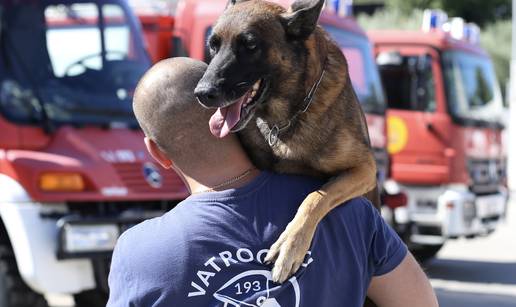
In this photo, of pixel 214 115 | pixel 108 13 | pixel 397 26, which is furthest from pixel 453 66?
pixel 397 26

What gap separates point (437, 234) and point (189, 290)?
7419mm

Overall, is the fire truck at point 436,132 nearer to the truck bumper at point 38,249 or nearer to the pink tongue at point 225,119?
the truck bumper at point 38,249

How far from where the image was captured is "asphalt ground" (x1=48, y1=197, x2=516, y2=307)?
7.80 meters

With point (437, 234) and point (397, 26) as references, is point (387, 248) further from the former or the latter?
point (397, 26)

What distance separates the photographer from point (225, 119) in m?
2.36

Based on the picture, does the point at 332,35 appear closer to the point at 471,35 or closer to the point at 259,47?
the point at 471,35

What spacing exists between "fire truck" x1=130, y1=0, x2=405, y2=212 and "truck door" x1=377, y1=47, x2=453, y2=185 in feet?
1.80

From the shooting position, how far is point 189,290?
1937mm

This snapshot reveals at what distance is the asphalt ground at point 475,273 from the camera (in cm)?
780

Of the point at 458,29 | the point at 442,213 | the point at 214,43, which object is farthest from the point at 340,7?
the point at 214,43

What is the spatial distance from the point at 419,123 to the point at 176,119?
742 cm

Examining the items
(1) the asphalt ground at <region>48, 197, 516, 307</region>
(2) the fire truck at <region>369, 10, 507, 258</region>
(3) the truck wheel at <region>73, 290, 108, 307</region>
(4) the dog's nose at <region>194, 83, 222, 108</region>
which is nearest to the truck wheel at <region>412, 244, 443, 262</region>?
(1) the asphalt ground at <region>48, 197, 516, 307</region>

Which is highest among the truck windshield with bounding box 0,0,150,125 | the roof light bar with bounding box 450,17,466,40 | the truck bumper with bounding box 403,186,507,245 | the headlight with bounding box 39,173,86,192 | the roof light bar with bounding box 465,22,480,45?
the truck windshield with bounding box 0,0,150,125

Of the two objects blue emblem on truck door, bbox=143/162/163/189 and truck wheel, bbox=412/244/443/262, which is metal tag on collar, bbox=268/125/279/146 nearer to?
blue emblem on truck door, bbox=143/162/163/189
